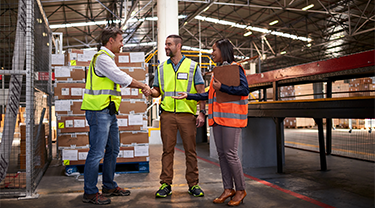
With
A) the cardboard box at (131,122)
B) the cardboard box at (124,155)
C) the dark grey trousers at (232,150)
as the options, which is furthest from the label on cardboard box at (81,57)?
the dark grey trousers at (232,150)

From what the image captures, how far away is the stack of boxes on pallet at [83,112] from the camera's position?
4980mm

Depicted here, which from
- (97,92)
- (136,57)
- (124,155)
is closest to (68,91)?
(136,57)

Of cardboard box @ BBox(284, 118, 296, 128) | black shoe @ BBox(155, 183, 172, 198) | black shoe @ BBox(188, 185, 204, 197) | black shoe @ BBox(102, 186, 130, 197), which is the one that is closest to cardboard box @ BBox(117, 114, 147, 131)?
black shoe @ BBox(102, 186, 130, 197)

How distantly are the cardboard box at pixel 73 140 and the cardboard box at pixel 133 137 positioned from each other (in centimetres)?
66

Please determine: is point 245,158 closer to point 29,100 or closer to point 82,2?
point 29,100

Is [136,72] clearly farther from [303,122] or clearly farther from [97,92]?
[303,122]

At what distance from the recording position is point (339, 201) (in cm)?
338

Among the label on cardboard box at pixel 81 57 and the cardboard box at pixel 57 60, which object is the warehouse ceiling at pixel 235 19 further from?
the label on cardboard box at pixel 81 57

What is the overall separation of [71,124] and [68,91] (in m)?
0.59

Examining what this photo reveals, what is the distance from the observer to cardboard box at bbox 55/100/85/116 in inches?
197

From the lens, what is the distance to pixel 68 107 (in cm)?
504

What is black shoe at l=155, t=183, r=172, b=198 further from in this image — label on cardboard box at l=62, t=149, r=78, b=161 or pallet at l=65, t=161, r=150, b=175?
label on cardboard box at l=62, t=149, r=78, b=161

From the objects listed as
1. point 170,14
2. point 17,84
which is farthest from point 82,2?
point 17,84

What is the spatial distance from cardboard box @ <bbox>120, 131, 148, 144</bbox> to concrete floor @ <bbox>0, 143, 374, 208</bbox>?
0.60 metres
